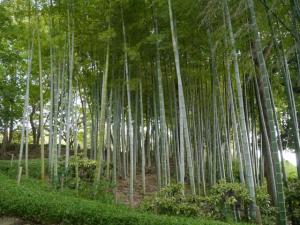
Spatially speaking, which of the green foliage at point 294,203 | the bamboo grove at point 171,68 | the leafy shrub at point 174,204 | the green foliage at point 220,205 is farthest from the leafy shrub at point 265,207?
the leafy shrub at point 174,204

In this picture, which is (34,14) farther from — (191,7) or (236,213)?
(236,213)

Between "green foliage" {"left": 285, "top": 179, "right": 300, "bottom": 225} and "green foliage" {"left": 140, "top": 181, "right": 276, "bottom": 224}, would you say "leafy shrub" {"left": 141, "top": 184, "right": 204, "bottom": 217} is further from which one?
"green foliage" {"left": 285, "top": 179, "right": 300, "bottom": 225}

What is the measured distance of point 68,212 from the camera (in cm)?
407

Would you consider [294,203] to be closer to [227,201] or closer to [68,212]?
[227,201]

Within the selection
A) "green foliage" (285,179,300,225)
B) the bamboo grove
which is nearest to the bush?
the bamboo grove

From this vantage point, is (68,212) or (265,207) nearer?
(68,212)

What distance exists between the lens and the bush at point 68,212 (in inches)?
146

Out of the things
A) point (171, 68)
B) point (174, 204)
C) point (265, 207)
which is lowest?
point (265, 207)

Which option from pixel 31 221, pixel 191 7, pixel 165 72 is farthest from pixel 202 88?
pixel 31 221

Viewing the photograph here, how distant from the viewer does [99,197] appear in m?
5.27

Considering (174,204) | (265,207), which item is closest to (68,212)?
(174,204)

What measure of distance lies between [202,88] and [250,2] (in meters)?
3.89

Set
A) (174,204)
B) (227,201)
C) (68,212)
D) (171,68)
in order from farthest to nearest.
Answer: (171,68)
(174,204)
(227,201)
(68,212)

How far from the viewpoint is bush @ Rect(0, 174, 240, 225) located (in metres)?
3.72
